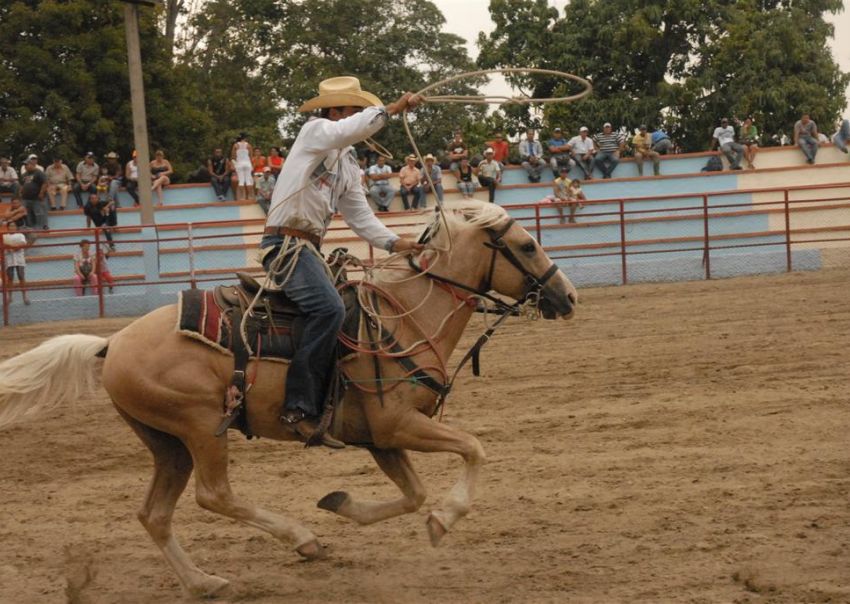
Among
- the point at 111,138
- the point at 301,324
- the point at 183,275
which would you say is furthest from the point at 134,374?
the point at 111,138

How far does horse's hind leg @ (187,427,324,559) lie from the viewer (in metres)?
6.11

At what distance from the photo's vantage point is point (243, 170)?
80.4 feet

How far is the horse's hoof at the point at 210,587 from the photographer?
19.6ft

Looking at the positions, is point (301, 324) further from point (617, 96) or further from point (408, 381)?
point (617, 96)

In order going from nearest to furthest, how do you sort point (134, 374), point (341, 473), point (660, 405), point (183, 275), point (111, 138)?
point (134, 374) → point (341, 473) → point (660, 405) → point (183, 275) → point (111, 138)

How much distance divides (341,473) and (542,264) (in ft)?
8.31

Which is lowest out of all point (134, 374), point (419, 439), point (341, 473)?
point (341, 473)

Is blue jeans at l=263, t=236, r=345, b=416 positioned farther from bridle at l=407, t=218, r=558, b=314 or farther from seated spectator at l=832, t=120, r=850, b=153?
seated spectator at l=832, t=120, r=850, b=153

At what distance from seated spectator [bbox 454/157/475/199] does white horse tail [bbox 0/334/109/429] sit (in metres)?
17.5

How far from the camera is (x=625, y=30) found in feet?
106

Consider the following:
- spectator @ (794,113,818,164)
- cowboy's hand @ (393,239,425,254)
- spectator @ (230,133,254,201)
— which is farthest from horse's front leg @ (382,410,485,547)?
spectator @ (794,113,818,164)

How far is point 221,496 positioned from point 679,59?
2964 cm

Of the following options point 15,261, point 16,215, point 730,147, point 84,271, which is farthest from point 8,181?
point 730,147

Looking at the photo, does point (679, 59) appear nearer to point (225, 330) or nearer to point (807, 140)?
point (807, 140)
